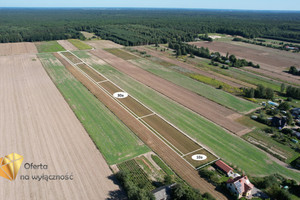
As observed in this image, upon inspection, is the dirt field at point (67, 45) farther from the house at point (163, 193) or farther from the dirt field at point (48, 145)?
the house at point (163, 193)

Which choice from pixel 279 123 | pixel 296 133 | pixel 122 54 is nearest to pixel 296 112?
pixel 279 123

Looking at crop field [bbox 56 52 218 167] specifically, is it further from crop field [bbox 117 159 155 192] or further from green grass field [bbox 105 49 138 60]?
A: green grass field [bbox 105 49 138 60]

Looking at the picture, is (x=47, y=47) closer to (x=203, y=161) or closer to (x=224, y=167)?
(x=203, y=161)

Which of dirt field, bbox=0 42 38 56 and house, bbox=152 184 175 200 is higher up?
dirt field, bbox=0 42 38 56

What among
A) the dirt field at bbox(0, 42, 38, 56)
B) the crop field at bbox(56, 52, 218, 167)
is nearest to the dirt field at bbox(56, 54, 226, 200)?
the crop field at bbox(56, 52, 218, 167)

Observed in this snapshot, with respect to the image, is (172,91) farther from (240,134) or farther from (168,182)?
(168,182)
